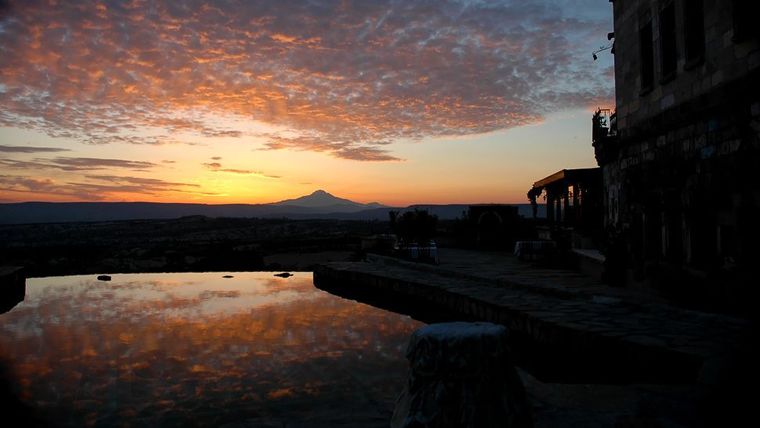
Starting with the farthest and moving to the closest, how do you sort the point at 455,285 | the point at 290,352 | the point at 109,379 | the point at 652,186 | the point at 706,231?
the point at 455,285 < the point at 652,186 < the point at 706,231 < the point at 290,352 < the point at 109,379

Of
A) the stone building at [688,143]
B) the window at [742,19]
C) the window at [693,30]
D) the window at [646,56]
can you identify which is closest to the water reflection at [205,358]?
the stone building at [688,143]

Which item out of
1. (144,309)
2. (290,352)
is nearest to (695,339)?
(290,352)

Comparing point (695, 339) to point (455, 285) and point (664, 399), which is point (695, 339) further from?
point (455, 285)

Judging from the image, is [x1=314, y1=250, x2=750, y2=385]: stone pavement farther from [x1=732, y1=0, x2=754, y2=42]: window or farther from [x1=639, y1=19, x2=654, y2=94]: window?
[x1=639, y1=19, x2=654, y2=94]: window

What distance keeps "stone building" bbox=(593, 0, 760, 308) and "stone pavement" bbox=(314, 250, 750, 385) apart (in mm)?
1057

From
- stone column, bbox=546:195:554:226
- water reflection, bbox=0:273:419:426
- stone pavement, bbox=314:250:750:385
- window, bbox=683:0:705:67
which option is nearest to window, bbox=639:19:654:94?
window, bbox=683:0:705:67

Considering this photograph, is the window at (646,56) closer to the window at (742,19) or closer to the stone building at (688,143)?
the stone building at (688,143)

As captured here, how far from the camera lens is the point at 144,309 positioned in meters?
11.2

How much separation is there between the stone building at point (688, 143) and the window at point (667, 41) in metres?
0.02

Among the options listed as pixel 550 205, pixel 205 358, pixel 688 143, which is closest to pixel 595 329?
pixel 688 143

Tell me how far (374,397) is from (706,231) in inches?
252

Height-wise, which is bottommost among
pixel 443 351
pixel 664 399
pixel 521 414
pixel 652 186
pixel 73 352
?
pixel 73 352

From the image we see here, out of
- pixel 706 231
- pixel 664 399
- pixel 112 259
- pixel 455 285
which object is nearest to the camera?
pixel 664 399

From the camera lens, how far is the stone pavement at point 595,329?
5242mm
